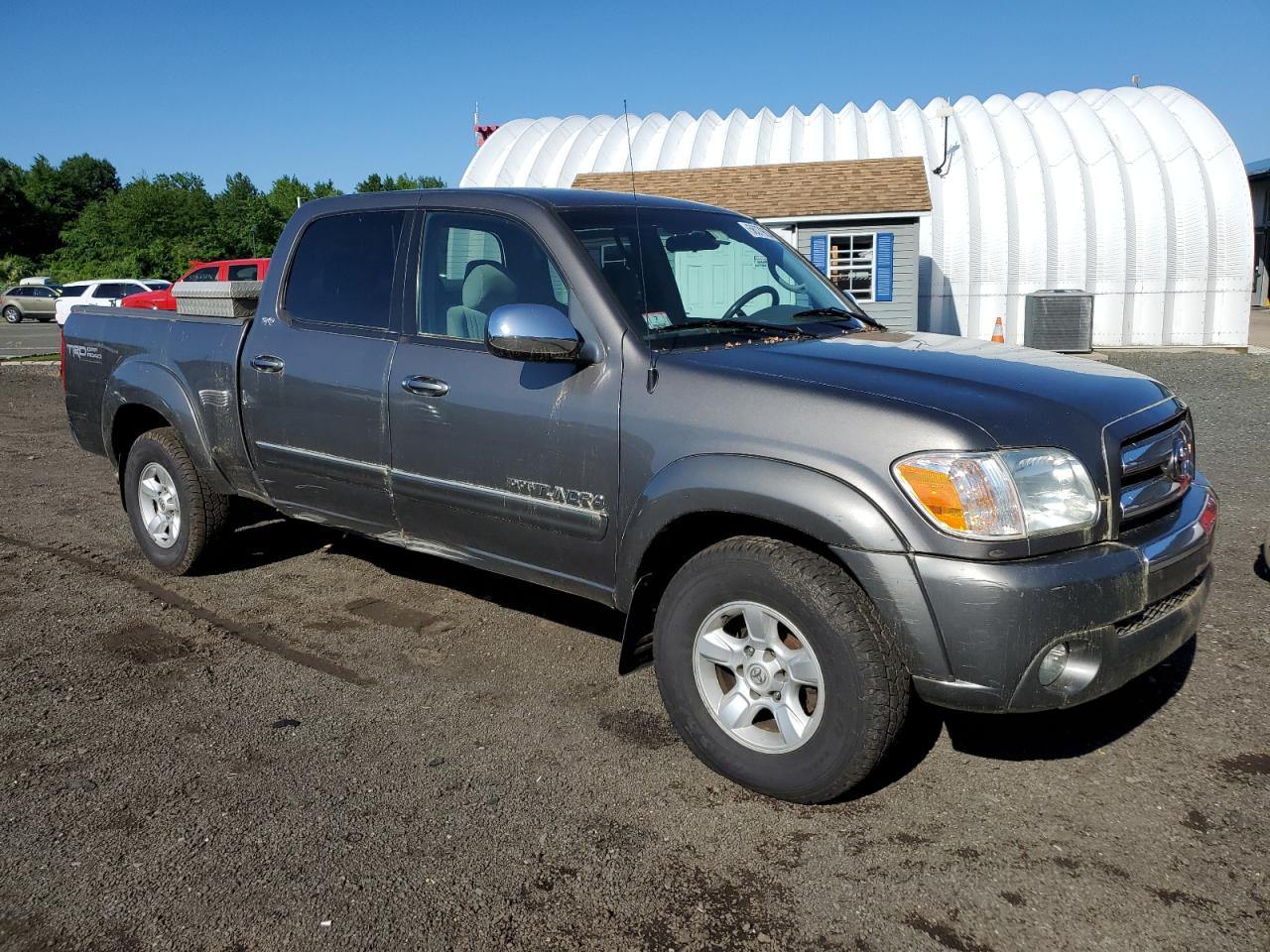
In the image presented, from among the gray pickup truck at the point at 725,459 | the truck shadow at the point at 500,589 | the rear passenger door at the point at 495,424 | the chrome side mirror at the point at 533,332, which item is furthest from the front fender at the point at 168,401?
the chrome side mirror at the point at 533,332

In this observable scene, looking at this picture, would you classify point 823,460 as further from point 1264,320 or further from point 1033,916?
point 1264,320

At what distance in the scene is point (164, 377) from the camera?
527cm

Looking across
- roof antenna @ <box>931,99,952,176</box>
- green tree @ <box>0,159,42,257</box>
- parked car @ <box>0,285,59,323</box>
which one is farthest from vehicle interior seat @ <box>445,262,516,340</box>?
green tree @ <box>0,159,42,257</box>

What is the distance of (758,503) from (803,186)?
18.0 m

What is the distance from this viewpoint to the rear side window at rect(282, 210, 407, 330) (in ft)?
14.4

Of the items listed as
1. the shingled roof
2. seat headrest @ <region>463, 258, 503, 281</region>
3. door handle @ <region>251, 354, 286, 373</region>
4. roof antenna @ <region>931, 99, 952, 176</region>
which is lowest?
door handle @ <region>251, 354, 286, 373</region>

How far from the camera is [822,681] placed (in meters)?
3.00

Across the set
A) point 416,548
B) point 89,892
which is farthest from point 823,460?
point 89,892

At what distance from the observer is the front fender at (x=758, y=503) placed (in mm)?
2863

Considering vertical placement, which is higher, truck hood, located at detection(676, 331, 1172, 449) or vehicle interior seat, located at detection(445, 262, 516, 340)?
vehicle interior seat, located at detection(445, 262, 516, 340)

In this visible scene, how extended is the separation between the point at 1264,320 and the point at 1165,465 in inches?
1405

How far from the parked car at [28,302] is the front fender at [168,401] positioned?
38.6m

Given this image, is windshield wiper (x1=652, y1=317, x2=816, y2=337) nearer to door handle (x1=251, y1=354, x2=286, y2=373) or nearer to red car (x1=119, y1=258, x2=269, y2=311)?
door handle (x1=251, y1=354, x2=286, y2=373)

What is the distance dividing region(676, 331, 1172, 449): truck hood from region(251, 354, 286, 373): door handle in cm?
211
